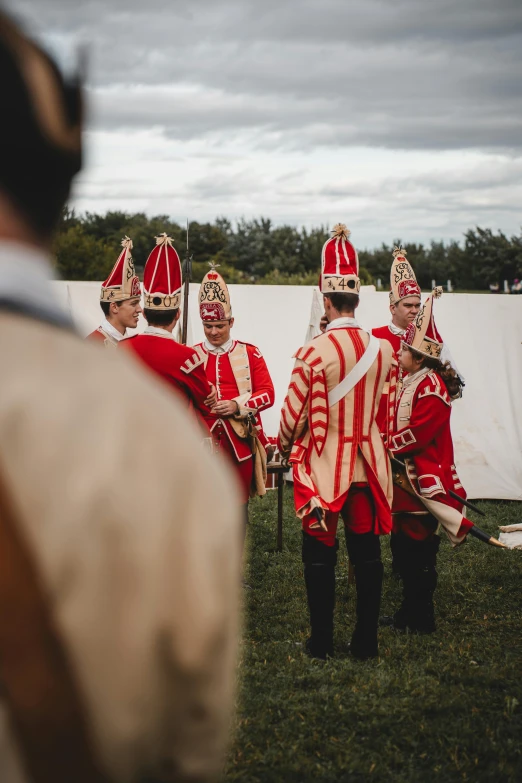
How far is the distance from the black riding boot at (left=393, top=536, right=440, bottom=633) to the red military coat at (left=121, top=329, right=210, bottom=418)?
5.60 ft

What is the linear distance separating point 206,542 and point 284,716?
346 centimetres

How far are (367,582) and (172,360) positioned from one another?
5.37 ft

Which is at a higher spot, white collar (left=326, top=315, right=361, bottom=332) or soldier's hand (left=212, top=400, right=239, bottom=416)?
white collar (left=326, top=315, right=361, bottom=332)

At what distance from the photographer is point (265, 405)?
559 cm

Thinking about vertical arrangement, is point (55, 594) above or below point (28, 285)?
below

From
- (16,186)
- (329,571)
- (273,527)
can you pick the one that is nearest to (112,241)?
(273,527)

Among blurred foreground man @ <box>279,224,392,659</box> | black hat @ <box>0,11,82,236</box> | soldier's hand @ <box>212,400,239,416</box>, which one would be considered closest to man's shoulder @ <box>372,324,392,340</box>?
soldier's hand @ <box>212,400,239,416</box>

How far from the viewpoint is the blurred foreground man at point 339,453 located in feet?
14.6

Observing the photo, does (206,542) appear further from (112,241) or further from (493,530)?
(112,241)

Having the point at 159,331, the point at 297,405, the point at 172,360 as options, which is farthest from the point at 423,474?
the point at 159,331

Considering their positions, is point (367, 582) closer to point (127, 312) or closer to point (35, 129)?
point (127, 312)

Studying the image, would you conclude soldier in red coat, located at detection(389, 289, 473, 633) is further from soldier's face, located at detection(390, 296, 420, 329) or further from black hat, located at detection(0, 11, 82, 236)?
black hat, located at detection(0, 11, 82, 236)

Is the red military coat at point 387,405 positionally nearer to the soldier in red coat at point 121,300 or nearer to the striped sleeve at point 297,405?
the striped sleeve at point 297,405

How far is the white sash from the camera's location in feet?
14.5
